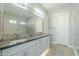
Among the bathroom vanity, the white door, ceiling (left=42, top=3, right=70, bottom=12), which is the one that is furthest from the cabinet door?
ceiling (left=42, top=3, right=70, bottom=12)

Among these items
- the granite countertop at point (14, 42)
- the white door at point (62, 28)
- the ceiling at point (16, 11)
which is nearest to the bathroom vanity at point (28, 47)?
the granite countertop at point (14, 42)

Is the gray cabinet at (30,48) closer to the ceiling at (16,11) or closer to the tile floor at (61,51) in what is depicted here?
the tile floor at (61,51)

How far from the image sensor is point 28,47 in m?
1.46

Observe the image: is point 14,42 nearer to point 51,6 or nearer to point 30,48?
point 30,48

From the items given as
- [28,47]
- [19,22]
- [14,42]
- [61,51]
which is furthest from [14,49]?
[61,51]

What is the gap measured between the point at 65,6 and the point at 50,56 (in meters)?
0.71

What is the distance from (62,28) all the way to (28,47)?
529mm

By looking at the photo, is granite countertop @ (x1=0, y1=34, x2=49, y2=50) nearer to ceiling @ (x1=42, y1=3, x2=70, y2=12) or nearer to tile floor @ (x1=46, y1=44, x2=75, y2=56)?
tile floor @ (x1=46, y1=44, x2=75, y2=56)

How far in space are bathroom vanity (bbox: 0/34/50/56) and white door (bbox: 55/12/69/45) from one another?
152 millimetres

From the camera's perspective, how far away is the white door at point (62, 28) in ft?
4.94

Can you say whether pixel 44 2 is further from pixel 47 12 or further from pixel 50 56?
pixel 50 56

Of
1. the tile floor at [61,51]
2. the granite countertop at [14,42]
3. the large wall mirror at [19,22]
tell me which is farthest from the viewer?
the tile floor at [61,51]

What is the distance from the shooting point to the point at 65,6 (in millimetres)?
1500

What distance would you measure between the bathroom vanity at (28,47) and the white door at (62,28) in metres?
0.15
